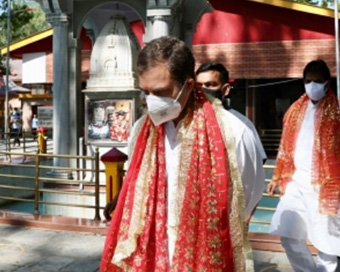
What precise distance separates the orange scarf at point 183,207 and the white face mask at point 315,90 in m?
1.74

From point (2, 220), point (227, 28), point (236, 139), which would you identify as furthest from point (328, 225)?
point (227, 28)

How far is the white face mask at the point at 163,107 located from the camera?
2291 mm

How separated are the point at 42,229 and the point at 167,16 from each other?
4.80 metres

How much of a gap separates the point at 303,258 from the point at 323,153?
2.68 feet

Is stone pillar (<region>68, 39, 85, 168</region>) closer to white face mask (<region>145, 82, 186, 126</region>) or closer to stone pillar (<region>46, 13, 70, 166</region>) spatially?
stone pillar (<region>46, 13, 70, 166</region>)

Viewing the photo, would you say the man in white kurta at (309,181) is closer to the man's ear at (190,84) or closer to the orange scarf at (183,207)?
the orange scarf at (183,207)

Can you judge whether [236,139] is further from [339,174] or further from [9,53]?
[9,53]

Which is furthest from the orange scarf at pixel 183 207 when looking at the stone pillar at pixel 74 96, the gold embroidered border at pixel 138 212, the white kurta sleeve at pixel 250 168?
the stone pillar at pixel 74 96

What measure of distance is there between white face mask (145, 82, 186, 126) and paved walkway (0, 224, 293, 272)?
9.26ft

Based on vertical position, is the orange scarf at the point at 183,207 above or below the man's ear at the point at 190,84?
below

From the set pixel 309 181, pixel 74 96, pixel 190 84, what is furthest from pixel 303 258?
pixel 74 96

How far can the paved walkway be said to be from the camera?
15.8ft

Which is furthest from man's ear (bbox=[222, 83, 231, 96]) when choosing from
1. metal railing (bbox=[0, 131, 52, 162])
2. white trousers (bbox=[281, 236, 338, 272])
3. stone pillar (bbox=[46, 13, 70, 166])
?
metal railing (bbox=[0, 131, 52, 162])

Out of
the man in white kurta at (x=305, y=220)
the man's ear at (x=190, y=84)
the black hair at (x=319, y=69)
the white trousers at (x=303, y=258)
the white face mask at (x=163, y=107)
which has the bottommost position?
the white trousers at (x=303, y=258)
